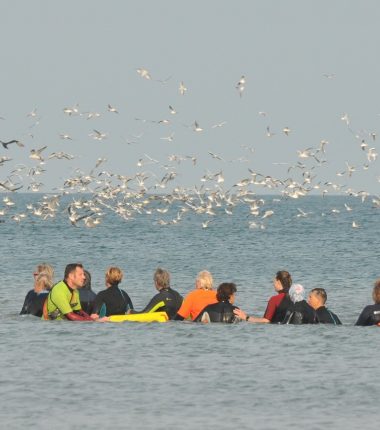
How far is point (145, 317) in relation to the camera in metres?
29.0

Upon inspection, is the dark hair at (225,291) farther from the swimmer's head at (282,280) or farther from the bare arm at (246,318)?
the swimmer's head at (282,280)

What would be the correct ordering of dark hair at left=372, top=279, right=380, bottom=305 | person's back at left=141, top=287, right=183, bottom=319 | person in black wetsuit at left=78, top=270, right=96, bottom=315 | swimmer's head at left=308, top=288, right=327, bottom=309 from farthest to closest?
person in black wetsuit at left=78, top=270, right=96, bottom=315 → person's back at left=141, top=287, right=183, bottom=319 → swimmer's head at left=308, top=288, right=327, bottom=309 → dark hair at left=372, top=279, right=380, bottom=305

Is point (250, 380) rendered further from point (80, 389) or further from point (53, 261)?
point (53, 261)

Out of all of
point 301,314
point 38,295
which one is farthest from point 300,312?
point 38,295

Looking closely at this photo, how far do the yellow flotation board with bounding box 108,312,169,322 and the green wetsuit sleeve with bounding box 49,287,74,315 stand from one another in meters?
1.59

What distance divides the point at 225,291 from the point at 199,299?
85 cm

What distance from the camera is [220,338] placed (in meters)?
27.4

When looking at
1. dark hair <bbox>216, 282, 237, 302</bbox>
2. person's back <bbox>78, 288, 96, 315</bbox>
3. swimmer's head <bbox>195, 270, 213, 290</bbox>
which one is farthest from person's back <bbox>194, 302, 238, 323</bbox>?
person's back <bbox>78, 288, 96, 315</bbox>

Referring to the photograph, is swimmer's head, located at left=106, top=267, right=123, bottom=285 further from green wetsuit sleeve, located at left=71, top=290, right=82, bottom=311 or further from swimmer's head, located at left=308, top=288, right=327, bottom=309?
swimmer's head, located at left=308, top=288, right=327, bottom=309

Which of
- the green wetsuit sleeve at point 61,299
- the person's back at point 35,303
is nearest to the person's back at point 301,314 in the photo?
the green wetsuit sleeve at point 61,299

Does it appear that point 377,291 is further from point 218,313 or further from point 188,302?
point 188,302

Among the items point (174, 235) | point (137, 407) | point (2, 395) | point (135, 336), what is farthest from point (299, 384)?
point (174, 235)

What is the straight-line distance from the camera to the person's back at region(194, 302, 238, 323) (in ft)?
90.7

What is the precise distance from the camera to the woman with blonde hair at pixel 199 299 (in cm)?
2733
